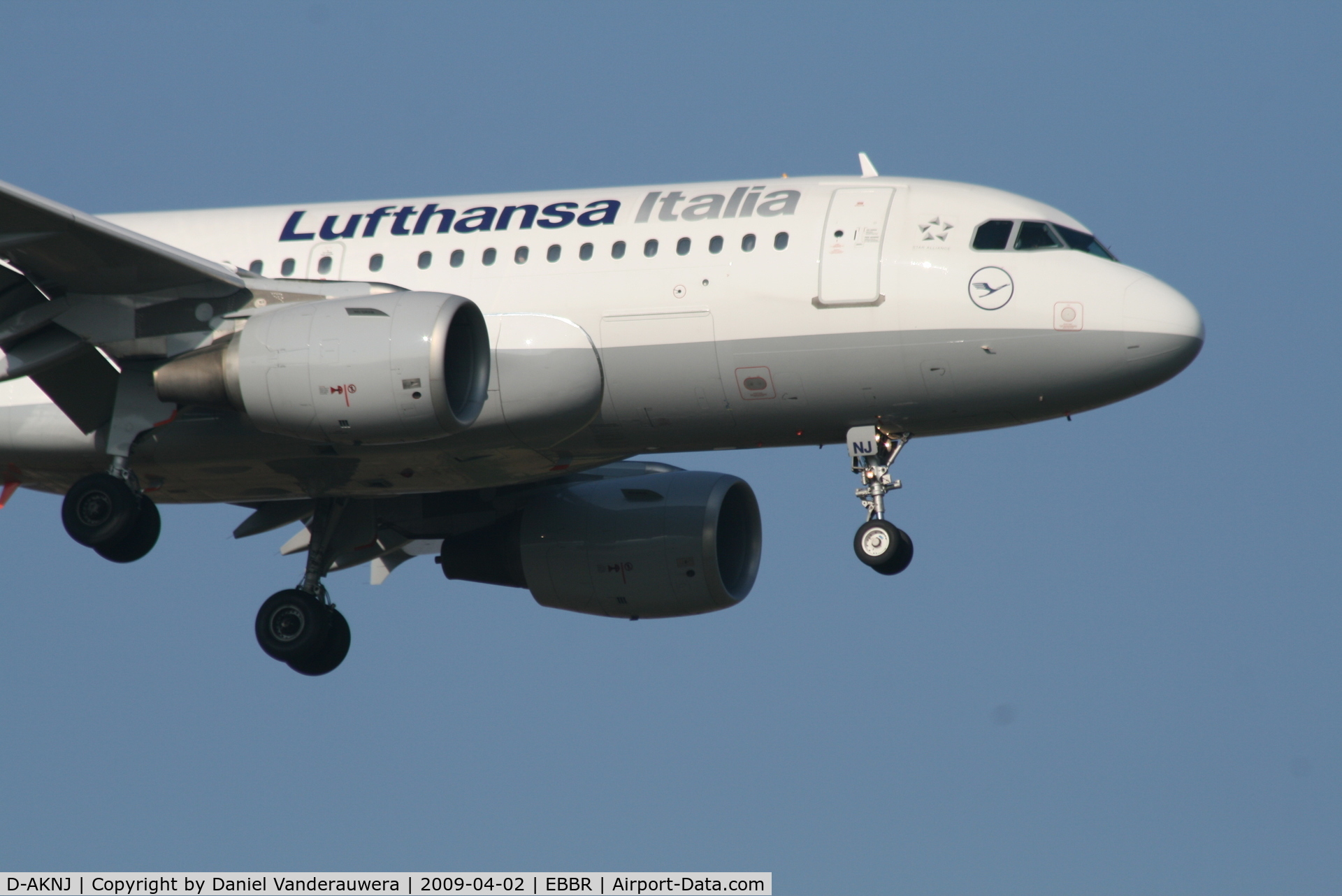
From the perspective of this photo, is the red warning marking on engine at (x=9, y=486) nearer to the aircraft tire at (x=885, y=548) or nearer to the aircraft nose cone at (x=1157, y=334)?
the aircraft tire at (x=885, y=548)

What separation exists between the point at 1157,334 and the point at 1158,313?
26 cm

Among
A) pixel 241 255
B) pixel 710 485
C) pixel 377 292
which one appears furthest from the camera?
pixel 710 485

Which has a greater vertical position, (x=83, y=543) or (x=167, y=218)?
(x=167, y=218)

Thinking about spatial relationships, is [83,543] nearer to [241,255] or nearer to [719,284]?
[241,255]

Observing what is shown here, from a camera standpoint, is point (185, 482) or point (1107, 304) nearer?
point (1107, 304)

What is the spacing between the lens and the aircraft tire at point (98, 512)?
2527 cm

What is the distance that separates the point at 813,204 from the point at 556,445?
4020 millimetres

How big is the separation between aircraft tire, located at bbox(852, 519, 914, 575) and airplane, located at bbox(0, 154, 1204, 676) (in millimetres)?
28

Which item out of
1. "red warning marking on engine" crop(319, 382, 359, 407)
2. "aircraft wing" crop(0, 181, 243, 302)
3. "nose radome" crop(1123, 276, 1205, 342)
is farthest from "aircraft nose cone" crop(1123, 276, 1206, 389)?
"aircraft wing" crop(0, 181, 243, 302)

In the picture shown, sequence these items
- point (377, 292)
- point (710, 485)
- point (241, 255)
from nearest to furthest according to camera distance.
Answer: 1. point (377, 292)
2. point (241, 255)
3. point (710, 485)

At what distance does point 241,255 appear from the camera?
26844 millimetres

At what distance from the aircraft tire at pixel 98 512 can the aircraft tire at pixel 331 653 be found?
4.15m

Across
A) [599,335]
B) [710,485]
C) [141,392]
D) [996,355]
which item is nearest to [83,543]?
[141,392]

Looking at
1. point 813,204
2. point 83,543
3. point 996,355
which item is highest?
point 813,204
